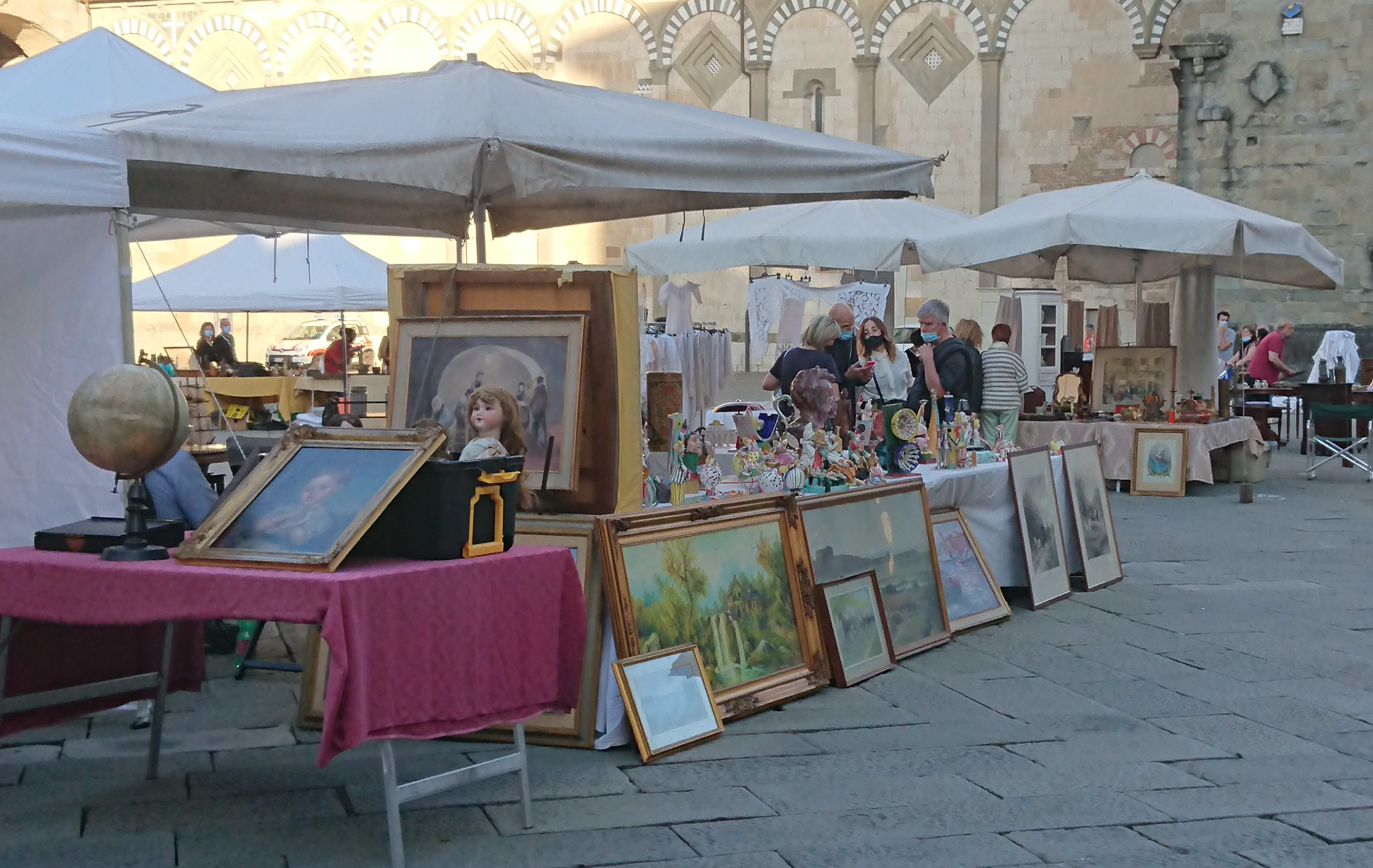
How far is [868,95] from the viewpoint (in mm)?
22656

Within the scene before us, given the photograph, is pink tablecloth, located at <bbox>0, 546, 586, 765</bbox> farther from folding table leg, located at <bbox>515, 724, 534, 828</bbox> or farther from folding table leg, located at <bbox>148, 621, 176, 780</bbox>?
folding table leg, located at <bbox>148, 621, 176, 780</bbox>

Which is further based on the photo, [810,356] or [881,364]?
[881,364]

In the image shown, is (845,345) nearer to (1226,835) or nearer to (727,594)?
(727,594)

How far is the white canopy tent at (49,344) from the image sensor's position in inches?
177

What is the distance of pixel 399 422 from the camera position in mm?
4184

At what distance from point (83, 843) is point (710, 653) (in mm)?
1878

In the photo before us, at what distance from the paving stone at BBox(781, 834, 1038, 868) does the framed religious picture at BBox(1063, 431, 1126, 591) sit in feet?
11.5

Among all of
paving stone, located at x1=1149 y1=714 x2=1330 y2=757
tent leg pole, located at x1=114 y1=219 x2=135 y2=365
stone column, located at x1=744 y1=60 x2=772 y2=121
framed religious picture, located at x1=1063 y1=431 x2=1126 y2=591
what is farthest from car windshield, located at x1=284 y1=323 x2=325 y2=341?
paving stone, located at x1=1149 y1=714 x2=1330 y2=757

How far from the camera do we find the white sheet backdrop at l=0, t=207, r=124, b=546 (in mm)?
4492

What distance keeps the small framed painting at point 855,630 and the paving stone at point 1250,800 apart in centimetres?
131

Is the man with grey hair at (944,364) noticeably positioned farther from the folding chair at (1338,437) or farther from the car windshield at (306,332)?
Result: the car windshield at (306,332)

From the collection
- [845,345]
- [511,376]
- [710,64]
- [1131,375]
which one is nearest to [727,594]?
[511,376]

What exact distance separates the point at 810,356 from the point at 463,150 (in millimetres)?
2740

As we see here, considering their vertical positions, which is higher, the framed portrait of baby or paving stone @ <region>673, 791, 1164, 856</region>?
the framed portrait of baby
